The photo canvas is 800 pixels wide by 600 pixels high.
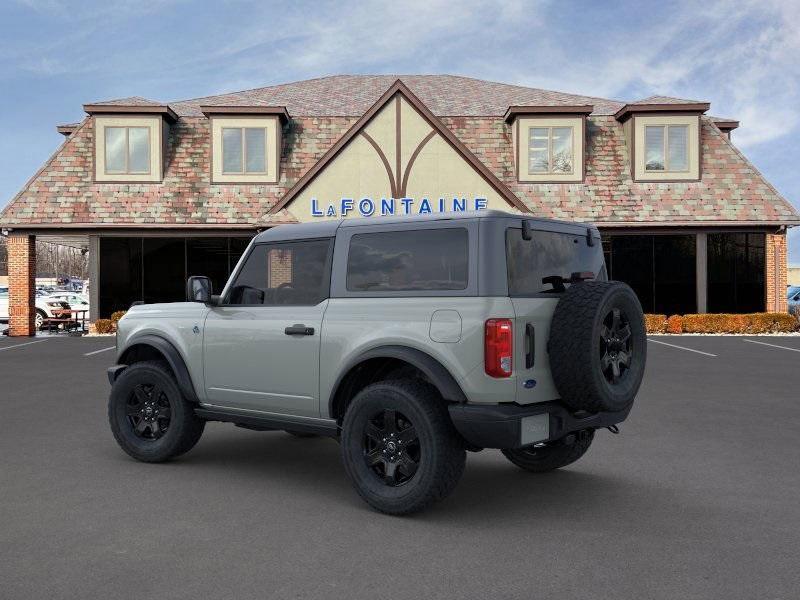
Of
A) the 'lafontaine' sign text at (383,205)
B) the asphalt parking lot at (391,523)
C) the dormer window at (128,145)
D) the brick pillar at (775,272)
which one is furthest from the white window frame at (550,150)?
Answer: the asphalt parking lot at (391,523)

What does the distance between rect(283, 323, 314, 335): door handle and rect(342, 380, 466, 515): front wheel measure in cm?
69

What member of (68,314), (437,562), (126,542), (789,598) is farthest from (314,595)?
(68,314)

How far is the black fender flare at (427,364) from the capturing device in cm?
500

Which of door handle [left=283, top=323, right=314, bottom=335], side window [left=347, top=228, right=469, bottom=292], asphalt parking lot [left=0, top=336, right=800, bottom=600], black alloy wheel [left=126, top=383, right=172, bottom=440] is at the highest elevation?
side window [left=347, top=228, right=469, bottom=292]

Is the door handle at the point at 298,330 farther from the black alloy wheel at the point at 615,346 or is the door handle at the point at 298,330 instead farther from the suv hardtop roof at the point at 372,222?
the black alloy wheel at the point at 615,346

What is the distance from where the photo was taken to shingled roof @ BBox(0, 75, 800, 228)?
23469 millimetres

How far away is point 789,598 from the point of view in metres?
3.87

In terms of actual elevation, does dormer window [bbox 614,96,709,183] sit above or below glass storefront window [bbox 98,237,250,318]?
above

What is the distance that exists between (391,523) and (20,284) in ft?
71.5

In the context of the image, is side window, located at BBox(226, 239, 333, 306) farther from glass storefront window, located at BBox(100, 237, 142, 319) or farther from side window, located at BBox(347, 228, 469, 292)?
glass storefront window, located at BBox(100, 237, 142, 319)

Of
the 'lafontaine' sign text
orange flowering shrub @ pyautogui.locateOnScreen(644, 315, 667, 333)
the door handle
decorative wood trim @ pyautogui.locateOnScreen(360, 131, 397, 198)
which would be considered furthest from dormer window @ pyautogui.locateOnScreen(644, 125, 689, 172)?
the door handle

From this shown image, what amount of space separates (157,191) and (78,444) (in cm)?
1770

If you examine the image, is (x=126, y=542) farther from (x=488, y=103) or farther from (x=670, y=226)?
(x=488, y=103)

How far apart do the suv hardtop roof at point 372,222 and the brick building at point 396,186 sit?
1628cm
